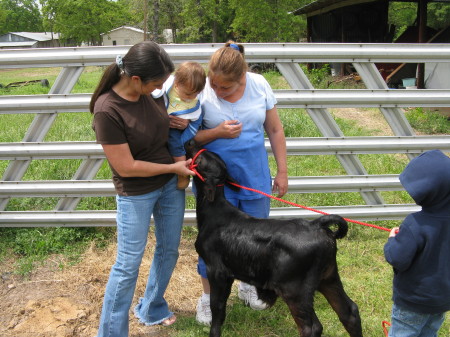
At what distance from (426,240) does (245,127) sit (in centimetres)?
135

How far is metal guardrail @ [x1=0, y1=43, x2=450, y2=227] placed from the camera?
416 cm

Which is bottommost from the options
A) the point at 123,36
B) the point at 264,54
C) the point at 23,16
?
the point at 123,36

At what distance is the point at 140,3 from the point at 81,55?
43391mm

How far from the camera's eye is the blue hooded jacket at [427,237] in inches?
91.0

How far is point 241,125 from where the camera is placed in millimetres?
3105

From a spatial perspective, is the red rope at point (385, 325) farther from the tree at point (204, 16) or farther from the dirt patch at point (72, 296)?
the tree at point (204, 16)

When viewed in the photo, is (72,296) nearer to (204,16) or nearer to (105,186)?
(105,186)

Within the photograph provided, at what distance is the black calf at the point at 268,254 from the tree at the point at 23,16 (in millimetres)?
120341

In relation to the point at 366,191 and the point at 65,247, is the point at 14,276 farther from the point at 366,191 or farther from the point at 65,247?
the point at 366,191

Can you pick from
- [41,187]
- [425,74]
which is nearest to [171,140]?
[41,187]

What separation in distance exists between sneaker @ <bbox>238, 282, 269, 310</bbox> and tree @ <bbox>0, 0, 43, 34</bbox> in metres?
120

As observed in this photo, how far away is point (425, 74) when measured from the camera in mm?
13047

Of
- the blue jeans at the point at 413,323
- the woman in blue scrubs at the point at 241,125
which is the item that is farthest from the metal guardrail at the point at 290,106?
the blue jeans at the point at 413,323

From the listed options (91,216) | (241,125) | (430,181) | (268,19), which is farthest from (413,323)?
(268,19)
